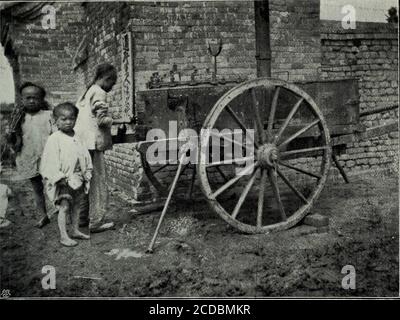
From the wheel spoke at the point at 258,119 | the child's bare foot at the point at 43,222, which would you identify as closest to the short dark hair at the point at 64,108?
the child's bare foot at the point at 43,222

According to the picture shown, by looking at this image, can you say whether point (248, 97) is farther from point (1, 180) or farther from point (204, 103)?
point (1, 180)

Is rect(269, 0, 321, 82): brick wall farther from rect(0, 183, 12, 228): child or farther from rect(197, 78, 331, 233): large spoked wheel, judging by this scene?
rect(0, 183, 12, 228): child

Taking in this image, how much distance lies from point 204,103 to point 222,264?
4.95 ft

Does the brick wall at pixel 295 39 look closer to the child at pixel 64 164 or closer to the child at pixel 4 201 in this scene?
the child at pixel 64 164

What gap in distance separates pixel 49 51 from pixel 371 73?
477 centimetres

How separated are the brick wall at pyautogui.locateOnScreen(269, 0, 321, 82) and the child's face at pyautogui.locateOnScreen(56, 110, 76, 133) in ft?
9.66

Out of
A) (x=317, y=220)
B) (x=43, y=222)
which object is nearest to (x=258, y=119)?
(x=317, y=220)

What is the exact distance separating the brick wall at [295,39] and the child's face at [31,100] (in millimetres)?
3141

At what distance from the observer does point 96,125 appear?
3951 millimetres

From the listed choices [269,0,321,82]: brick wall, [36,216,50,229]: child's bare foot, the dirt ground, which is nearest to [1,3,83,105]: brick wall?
[36,216,50,229]: child's bare foot

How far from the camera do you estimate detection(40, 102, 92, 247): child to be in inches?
145

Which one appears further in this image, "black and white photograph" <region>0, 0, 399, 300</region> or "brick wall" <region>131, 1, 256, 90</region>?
"brick wall" <region>131, 1, 256, 90</region>

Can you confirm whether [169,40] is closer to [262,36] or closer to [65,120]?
[262,36]
